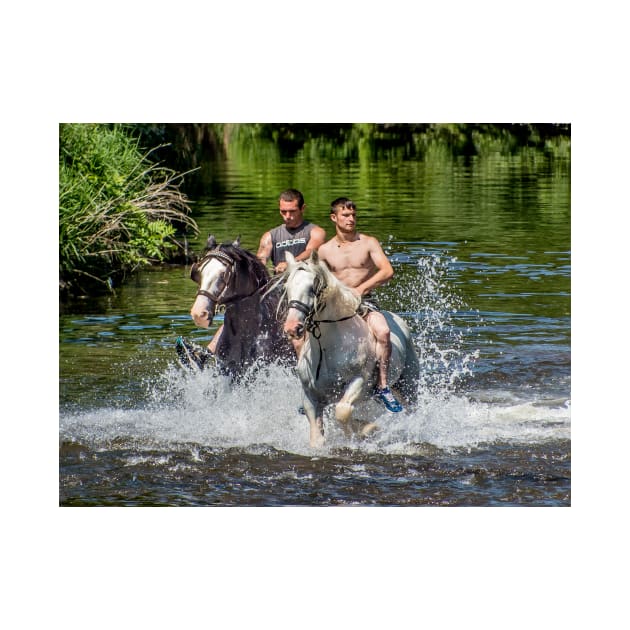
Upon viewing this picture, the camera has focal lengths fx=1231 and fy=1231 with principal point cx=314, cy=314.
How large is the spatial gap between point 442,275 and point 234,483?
11.2 feet

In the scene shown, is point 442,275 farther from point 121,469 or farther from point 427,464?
point 121,469

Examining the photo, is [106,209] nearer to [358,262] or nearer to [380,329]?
[358,262]

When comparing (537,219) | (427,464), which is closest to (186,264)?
(537,219)

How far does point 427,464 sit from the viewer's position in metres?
9.05

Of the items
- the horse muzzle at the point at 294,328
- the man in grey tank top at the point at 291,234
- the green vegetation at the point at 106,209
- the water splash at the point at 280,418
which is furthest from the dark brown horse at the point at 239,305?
the green vegetation at the point at 106,209

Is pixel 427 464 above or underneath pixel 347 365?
underneath

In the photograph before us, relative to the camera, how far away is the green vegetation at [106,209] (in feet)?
37.8

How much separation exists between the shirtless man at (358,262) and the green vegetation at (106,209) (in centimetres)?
307

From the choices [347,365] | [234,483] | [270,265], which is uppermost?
[270,265]

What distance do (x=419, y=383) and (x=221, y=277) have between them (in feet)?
5.69

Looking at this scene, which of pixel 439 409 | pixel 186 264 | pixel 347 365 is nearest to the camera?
pixel 347 365

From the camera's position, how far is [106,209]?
1162 cm

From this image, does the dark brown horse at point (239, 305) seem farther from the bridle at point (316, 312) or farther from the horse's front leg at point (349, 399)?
the horse's front leg at point (349, 399)

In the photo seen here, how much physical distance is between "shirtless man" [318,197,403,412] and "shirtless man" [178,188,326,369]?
568 mm
